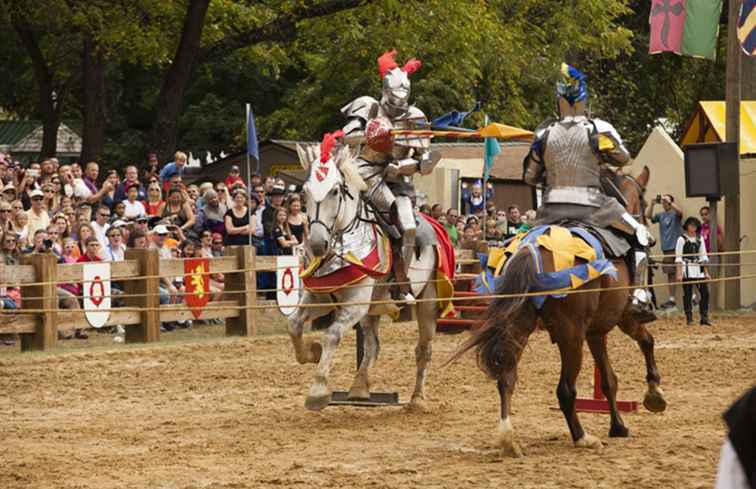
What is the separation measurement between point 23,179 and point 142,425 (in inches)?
322

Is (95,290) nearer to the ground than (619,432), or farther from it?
farther from it

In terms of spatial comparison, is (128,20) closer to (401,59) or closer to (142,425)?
(401,59)

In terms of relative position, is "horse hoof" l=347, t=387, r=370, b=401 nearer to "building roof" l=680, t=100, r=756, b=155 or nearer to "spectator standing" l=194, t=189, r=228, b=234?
"spectator standing" l=194, t=189, r=228, b=234

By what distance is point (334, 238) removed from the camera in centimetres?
1229

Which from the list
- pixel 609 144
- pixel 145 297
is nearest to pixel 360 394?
pixel 609 144

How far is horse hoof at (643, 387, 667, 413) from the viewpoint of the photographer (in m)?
11.4

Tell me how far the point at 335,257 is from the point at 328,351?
80 cm

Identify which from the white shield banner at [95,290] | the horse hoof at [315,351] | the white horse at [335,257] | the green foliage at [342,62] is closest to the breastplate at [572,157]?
the white horse at [335,257]

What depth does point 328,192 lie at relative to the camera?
12.1 m

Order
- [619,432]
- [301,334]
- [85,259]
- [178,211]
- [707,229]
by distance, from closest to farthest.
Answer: [619,432], [301,334], [85,259], [178,211], [707,229]

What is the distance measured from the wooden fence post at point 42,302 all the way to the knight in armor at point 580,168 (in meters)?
7.83

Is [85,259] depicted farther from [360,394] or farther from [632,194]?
[632,194]

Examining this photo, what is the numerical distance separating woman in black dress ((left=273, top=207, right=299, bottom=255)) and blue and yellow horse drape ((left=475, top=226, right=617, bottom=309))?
10.7m

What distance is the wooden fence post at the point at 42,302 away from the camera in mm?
17094
